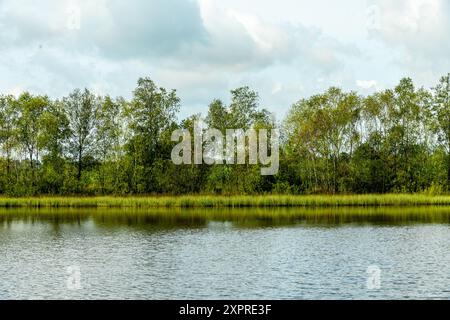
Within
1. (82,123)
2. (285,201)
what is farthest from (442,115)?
(82,123)

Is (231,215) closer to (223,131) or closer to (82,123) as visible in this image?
(223,131)

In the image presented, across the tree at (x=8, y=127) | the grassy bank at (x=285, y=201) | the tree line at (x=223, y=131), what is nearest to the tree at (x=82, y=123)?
the tree line at (x=223, y=131)

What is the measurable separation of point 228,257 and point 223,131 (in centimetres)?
4287

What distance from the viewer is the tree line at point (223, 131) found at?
65.6m

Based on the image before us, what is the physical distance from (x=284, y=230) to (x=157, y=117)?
34510mm

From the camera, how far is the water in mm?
20797

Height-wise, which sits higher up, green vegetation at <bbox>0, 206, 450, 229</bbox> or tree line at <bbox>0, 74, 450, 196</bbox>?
tree line at <bbox>0, 74, 450, 196</bbox>

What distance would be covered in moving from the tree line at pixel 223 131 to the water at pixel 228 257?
19977 millimetres

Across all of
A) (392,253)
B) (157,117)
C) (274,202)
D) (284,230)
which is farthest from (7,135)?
(392,253)

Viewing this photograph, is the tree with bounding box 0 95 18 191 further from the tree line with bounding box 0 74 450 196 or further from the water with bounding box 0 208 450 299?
the water with bounding box 0 208 450 299

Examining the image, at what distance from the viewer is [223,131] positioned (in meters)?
69.7

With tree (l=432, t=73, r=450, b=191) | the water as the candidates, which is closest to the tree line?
tree (l=432, t=73, r=450, b=191)

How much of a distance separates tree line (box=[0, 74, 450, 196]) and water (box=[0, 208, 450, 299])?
20.0 meters
